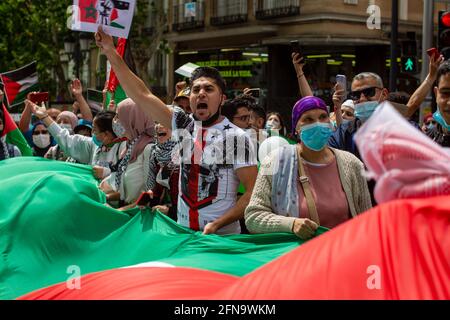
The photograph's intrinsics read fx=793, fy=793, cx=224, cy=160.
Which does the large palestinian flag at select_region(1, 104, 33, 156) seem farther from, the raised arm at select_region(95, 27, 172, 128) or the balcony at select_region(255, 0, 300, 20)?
the balcony at select_region(255, 0, 300, 20)

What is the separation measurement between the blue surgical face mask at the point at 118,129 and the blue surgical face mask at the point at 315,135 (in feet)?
7.22

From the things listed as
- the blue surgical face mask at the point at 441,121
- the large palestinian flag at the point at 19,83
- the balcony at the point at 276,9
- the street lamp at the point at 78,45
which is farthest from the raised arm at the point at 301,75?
the balcony at the point at 276,9

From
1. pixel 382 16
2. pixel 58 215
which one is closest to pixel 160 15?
pixel 382 16

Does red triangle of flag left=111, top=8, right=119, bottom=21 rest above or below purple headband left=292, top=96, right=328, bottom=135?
above

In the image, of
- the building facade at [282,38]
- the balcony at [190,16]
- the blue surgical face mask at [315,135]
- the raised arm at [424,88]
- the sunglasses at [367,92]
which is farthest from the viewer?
the balcony at [190,16]

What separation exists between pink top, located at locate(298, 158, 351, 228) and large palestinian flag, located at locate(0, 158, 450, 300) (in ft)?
0.62

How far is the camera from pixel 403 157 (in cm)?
196

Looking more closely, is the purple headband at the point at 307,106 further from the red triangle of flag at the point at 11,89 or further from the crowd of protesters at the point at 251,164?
the red triangle of flag at the point at 11,89

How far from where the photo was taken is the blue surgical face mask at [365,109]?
5.20 m

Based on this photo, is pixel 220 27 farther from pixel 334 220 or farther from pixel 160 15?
pixel 334 220

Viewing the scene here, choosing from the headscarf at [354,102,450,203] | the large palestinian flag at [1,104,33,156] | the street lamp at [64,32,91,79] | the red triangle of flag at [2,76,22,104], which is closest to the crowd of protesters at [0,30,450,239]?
the headscarf at [354,102,450,203]

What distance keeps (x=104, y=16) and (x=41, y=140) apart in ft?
14.0

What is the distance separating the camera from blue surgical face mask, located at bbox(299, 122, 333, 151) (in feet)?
13.4
